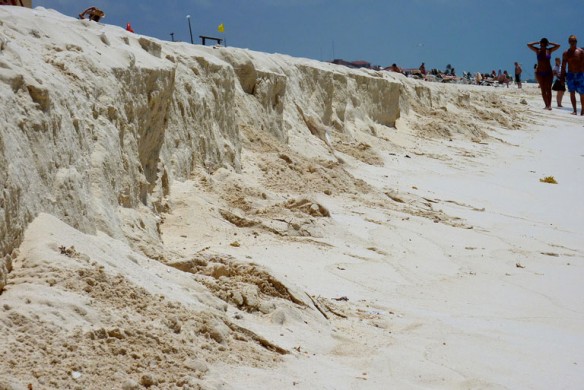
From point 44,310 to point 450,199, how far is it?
27.9ft

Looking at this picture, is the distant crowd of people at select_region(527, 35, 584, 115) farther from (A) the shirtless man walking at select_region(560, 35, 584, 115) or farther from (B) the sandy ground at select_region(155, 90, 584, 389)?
(B) the sandy ground at select_region(155, 90, 584, 389)

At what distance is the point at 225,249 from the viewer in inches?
239

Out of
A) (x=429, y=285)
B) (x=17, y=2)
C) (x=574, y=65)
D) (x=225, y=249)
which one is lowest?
(x=429, y=285)

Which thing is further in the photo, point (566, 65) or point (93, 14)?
point (566, 65)

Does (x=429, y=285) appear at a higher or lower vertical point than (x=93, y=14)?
lower

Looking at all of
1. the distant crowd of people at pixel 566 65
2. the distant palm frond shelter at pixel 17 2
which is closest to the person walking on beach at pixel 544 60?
the distant crowd of people at pixel 566 65

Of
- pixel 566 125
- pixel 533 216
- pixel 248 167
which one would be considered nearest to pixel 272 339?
pixel 248 167

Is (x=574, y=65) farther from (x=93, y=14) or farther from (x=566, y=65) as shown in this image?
(x=93, y=14)

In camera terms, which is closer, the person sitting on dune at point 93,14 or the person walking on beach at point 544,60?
the person sitting on dune at point 93,14

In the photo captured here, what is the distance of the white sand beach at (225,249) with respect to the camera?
324cm

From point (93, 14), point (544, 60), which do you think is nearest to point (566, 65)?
point (544, 60)

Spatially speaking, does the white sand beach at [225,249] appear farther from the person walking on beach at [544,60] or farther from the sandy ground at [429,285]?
the person walking on beach at [544,60]

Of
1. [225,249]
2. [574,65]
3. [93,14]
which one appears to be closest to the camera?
[225,249]

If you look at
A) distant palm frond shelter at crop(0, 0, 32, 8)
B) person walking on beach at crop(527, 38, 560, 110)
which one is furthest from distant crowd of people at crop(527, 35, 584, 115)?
distant palm frond shelter at crop(0, 0, 32, 8)
